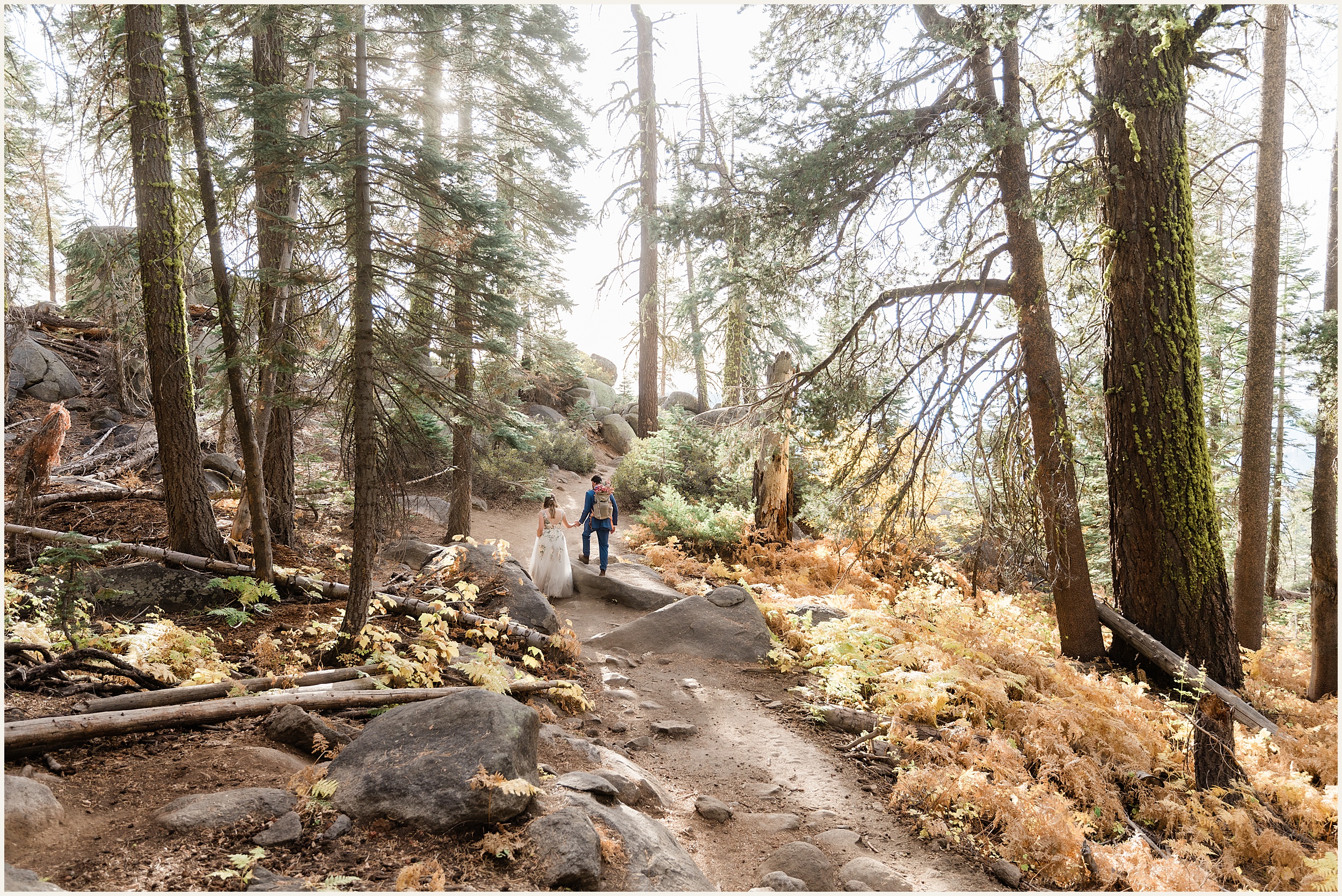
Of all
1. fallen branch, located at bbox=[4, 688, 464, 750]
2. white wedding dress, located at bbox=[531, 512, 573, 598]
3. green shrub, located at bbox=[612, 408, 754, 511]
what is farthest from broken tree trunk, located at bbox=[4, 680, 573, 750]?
green shrub, located at bbox=[612, 408, 754, 511]

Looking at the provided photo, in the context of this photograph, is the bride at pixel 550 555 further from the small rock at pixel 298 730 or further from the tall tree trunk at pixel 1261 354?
the tall tree trunk at pixel 1261 354

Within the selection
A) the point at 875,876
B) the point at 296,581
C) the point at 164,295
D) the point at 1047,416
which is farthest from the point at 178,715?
the point at 1047,416

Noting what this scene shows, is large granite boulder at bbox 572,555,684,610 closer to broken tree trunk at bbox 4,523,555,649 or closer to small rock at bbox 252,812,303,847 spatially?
broken tree trunk at bbox 4,523,555,649

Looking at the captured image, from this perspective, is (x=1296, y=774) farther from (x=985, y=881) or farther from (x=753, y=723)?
(x=753, y=723)

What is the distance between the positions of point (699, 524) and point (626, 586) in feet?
11.2

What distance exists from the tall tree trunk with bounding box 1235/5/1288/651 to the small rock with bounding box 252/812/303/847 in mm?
10907

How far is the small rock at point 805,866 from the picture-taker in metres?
4.04

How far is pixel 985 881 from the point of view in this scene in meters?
4.08

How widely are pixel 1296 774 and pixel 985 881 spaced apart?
10.8 ft

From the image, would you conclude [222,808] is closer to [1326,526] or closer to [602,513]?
[602,513]

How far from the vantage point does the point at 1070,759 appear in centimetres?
502

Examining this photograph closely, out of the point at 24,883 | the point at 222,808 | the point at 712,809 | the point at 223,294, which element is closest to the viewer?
the point at 24,883

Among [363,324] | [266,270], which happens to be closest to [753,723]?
[363,324]

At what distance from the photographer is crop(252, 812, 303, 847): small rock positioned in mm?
3160
